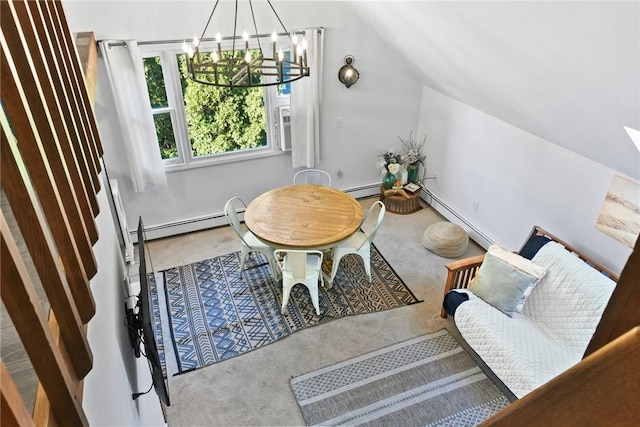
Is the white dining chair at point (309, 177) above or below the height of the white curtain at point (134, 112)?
below

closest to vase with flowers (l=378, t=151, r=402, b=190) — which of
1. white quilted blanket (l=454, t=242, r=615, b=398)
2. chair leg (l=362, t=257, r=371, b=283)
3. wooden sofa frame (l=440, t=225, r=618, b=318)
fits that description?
chair leg (l=362, t=257, r=371, b=283)

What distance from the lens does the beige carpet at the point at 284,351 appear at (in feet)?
11.0

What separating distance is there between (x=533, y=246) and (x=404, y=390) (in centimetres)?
166

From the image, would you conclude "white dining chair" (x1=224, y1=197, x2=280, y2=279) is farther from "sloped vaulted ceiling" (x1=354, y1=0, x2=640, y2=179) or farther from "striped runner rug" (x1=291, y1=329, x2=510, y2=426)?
"sloped vaulted ceiling" (x1=354, y1=0, x2=640, y2=179)

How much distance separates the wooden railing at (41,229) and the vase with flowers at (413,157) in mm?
4807

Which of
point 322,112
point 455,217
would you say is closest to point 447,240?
point 455,217

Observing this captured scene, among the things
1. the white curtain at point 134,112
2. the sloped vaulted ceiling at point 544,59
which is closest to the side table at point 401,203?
the sloped vaulted ceiling at point 544,59

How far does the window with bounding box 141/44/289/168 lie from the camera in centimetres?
457

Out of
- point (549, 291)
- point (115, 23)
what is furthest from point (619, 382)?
point (115, 23)

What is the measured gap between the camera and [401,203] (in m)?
5.67

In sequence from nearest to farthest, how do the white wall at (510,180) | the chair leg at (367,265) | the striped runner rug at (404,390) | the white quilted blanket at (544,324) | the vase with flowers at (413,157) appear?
the white quilted blanket at (544,324) < the striped runner rug at (404,390) < the white wall at (510,180) < the chair leg at (367,265) < the vase with flowers at (413,157)

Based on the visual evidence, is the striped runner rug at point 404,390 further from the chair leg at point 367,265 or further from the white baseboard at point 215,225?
the white baseboard at point 215,225

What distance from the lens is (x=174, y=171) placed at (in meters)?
5.00

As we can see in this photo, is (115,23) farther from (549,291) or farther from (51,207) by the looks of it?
(549,291)
